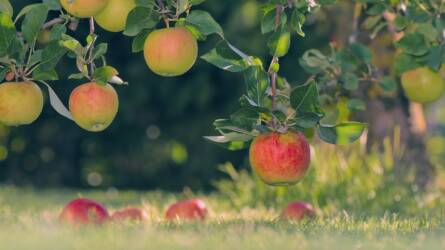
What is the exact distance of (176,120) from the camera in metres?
10.2

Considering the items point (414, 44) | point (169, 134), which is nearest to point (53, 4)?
point (414, 44)

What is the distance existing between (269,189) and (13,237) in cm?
428

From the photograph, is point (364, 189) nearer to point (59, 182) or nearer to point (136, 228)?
point (136, 228)

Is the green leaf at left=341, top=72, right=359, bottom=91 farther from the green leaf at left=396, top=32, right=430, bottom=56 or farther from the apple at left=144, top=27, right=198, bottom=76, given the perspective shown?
the apple at left=144, top=27, right=198, bottom=76

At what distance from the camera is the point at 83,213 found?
4785 mm

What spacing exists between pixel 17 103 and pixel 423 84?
224 cm

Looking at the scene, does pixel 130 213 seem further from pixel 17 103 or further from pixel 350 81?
pixel 17 103

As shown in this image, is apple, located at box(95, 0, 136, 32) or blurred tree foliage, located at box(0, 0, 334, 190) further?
blurred tree foliage, located at box(0, 0, 334, 190)

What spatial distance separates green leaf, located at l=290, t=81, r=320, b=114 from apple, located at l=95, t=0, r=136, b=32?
0.78 metres

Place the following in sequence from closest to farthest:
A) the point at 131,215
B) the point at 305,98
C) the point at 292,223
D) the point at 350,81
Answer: the point at 305,98 < the point at 292,223 < the point at 350,81 < the point at 131,215

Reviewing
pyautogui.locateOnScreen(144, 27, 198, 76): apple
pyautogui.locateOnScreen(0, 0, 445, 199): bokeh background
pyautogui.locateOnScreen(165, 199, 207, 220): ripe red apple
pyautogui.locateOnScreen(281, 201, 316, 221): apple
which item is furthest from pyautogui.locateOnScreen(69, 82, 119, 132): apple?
pyautogui.locateOnScreen(0, 0, 445, 199): bokeh background

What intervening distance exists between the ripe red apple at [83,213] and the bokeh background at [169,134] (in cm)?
301

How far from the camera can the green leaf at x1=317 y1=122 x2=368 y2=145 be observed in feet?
11.9

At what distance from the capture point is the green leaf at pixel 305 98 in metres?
3.54
